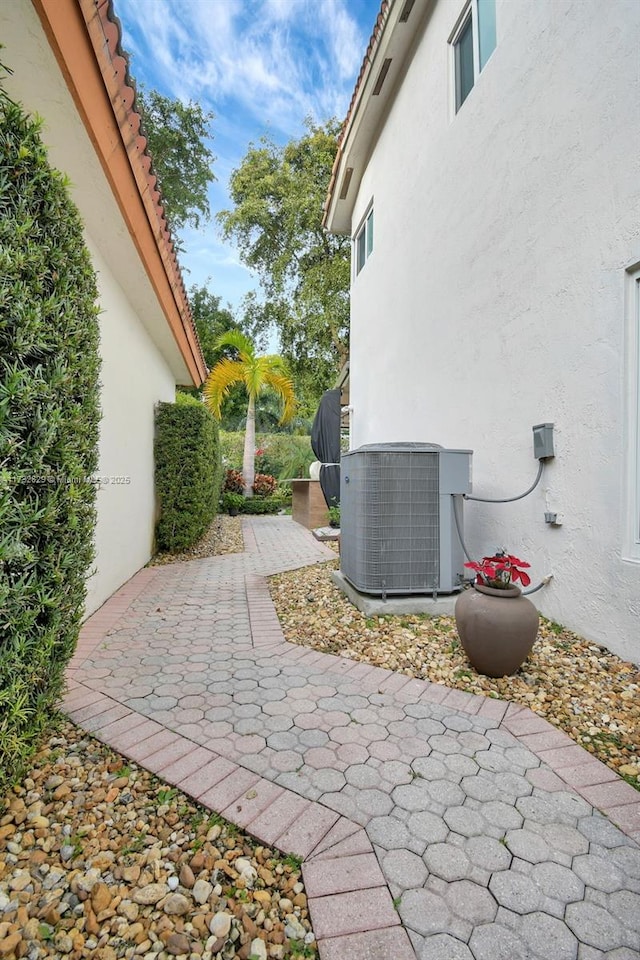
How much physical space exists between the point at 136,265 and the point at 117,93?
7.84ft

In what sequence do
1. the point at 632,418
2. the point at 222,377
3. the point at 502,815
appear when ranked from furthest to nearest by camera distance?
the point at 222,377, the point at 632,418, the point at 502,815

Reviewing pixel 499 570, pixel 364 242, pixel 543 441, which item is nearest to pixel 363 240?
pixel 364 242

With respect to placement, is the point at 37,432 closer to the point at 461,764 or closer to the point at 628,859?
the point at 461,764

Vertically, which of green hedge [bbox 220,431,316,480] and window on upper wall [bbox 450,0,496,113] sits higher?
window on upper wall [bbox 450,0,496,113]

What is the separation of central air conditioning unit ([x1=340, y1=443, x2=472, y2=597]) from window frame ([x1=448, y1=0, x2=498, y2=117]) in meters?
4.49

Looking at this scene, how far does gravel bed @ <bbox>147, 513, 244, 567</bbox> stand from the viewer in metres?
7.77

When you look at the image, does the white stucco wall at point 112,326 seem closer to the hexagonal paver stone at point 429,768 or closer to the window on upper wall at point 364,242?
the hexagonal paver stone at point 429,768

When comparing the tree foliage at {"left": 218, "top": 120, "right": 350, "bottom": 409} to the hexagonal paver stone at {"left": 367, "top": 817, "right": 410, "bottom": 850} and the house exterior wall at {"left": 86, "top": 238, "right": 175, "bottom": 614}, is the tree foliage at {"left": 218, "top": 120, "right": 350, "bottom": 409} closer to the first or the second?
the house exterior wall at {"left": 86, "top": 238, "right": 175, "bottom": 614}

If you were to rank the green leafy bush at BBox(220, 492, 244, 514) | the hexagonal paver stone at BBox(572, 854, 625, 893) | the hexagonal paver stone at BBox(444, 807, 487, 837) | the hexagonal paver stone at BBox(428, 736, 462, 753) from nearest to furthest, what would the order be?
the hexagonal paver stone at BBox(572, 854, 625, 893), the hexagonal paver stone at BBox(444, 807, 487, 837), the hexagonal paver stone at BBox(428, 736, 462, 753), the green leafy bush at BBox(220, 492, 244, 514)

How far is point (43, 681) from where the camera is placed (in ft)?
7.24

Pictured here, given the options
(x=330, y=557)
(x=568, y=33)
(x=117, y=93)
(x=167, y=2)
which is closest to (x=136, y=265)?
(x=117, y=93)

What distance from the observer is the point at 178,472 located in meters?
7.75

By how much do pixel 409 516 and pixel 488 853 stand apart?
284 centimetres

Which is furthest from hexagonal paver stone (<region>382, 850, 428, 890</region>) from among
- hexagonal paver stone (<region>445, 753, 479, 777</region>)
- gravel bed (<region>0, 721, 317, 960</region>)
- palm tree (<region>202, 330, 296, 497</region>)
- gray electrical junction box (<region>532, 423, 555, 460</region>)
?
palm tree (<region>202, 330, 296, 497</region>)
